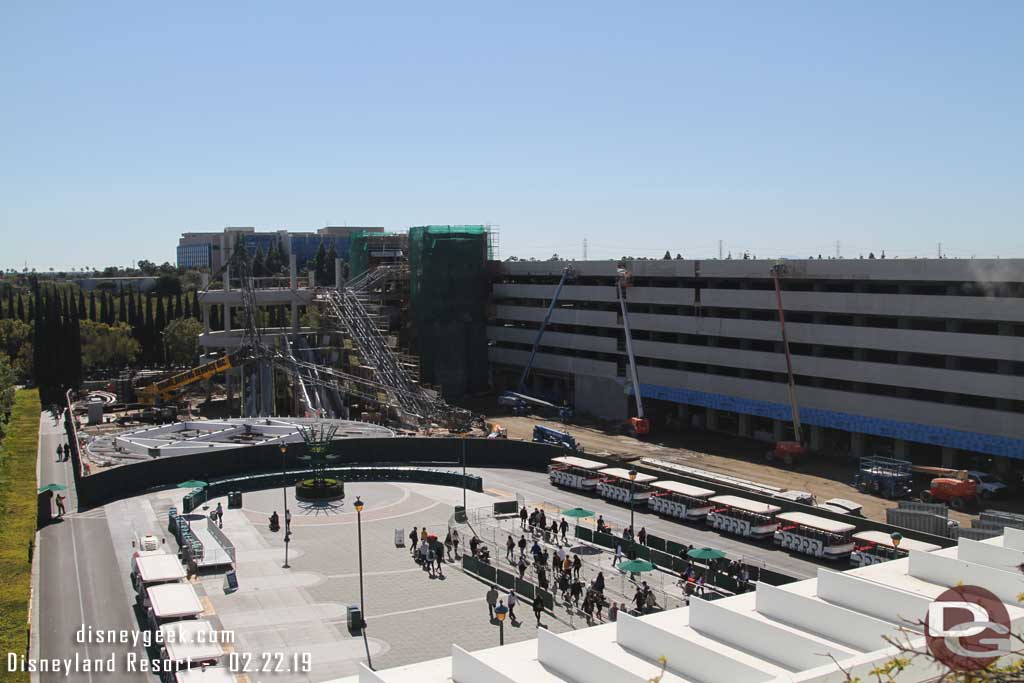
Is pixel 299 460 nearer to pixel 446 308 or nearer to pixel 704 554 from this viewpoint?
pixel 704 554

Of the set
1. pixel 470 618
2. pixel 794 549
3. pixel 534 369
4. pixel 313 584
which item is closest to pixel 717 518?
pixel 794 549

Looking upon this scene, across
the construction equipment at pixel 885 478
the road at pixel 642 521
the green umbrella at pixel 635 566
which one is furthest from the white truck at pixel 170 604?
the construction equipment at pixel 885 478

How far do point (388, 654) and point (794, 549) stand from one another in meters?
19.9

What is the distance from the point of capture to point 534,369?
318ft

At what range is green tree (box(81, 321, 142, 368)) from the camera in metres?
122

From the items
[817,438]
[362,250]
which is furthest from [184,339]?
[817,438]

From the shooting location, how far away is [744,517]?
43.8m

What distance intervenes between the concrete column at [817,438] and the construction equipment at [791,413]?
0.87 m

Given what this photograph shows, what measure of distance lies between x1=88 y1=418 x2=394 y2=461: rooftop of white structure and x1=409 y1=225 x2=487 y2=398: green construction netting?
28075mm

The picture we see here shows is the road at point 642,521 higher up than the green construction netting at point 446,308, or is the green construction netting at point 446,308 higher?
the green construction netting at point 446,308

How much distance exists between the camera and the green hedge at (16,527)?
2798 cm

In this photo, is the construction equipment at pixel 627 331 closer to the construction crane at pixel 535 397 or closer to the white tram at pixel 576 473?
the construction crane at pixel 535 397

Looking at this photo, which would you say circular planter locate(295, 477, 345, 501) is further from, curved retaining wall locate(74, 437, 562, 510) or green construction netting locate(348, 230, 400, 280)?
green construction netting locate(348, 230, 400, 280)

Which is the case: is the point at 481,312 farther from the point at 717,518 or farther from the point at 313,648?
the point at 313,648
